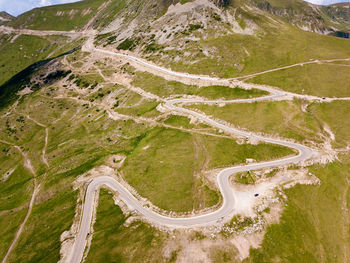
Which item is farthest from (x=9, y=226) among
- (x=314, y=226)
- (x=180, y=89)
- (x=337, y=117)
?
(x=337, y=117)

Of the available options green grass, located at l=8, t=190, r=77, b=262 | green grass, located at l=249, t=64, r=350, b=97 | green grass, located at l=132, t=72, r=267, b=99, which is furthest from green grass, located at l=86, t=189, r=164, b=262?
green grass, located at l=249, t=64, r=350, b=97

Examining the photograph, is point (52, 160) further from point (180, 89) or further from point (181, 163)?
point (180, 89)

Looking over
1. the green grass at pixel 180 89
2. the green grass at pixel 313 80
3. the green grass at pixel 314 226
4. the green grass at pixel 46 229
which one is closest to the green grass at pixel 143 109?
the green grass at pixel 180 89

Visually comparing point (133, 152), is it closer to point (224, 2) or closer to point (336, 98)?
point (336, 98)

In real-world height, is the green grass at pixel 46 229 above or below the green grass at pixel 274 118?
above

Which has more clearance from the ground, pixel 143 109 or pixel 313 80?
pixel 143 109

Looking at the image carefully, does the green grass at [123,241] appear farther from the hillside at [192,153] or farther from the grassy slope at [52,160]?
the grassy slope at [52,160]

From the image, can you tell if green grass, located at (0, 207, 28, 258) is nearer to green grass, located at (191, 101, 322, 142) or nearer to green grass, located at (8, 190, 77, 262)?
green grass, located at (8, 190, 77, 262)
